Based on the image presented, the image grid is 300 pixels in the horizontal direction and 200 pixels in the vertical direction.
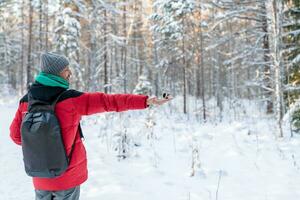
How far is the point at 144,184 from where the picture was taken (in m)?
5.39

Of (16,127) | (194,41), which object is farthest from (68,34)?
(16,127)

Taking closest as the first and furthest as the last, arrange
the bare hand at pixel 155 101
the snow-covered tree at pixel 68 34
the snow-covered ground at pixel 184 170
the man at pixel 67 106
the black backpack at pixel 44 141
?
the black backpack at pixel 44 141, the man at pixel 67 106, the bare hand at pixel 155 101, the snow-covered ground at pixel 184 170, the snow-covered tree at pixel 68 34

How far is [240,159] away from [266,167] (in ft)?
2.09

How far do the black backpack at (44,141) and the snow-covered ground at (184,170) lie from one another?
216 centimetres

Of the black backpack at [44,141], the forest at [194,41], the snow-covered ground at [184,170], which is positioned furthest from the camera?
the forest at [194,41]

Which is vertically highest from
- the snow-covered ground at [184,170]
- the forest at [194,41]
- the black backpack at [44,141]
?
the forest at [194,41]

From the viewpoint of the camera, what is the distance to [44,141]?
105 inches

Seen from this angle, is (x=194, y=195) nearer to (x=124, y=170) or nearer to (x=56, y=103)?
(x=124, y=170)

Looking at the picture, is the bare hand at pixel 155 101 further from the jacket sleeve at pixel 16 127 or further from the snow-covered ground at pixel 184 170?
the snow-covered ground at pixel 184 170

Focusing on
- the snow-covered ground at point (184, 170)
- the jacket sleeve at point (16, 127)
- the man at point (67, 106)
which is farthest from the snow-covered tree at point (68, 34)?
the man at point (67, 106)

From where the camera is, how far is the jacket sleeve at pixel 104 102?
284 cm

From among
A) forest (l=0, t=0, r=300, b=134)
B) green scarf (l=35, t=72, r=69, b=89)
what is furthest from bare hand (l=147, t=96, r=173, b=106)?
forest (l=0, t=0, r=300, b=134)

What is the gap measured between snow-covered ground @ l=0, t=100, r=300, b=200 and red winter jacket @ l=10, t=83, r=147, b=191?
78.5 inches

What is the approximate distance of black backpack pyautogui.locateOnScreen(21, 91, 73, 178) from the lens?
2.67 m
